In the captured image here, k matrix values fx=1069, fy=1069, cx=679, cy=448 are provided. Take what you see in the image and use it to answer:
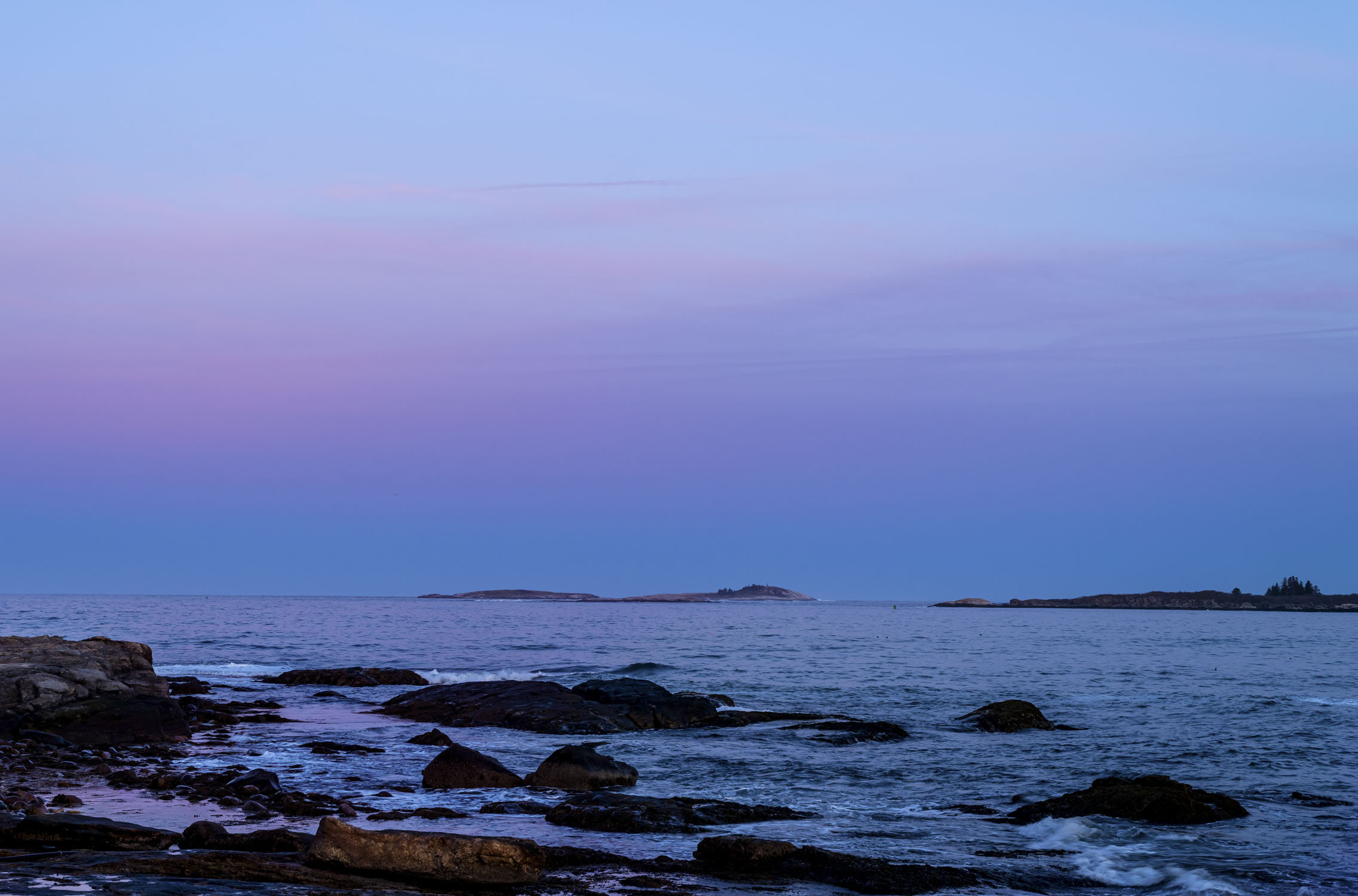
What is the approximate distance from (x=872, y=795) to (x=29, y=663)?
874 inches

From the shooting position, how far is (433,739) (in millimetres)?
26141

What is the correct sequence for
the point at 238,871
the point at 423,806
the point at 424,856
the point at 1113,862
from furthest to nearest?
1. the point at 423,806
2. the point at 1113,862
3. the point at 424,856
4. the point at 238,871

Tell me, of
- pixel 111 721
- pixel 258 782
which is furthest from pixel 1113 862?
pixel 111 721

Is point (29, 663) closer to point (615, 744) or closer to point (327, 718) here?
point (327, 718)

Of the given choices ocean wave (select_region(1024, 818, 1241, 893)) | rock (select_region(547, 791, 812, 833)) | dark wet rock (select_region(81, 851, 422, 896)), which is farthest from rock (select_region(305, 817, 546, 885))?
ocean wave (select_region(1024, 818, 1241, 893))

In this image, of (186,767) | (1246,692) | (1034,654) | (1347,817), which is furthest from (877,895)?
(1034,654)

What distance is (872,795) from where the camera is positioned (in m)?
20.5

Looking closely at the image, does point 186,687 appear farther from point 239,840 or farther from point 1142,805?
point 1142,805

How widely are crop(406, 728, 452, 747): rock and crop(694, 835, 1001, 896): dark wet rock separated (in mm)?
12975

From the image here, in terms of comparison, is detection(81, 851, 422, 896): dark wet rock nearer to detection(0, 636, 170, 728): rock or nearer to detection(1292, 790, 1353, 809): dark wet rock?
detection(0, 636, 170, 728): rock

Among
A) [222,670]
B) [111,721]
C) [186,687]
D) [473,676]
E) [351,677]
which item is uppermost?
[111,721]

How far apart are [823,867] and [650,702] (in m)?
19.4

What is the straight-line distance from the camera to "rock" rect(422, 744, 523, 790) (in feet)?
65.5

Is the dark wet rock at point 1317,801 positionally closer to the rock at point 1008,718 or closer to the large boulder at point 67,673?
the rock at point 1008,718
